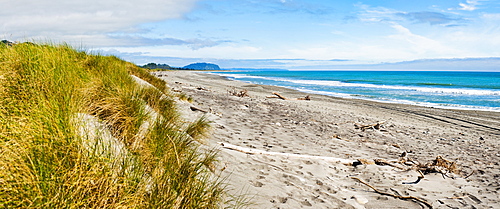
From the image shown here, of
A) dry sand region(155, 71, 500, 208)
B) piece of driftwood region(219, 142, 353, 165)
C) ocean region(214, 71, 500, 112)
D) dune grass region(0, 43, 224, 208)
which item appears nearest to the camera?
dune grass region(0, 43, 224, 208)

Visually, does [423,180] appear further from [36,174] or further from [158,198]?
[36,174]

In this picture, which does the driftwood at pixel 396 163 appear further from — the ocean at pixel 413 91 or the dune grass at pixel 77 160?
the ocean at pixel 413 91

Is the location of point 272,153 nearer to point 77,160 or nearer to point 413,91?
point 77,160

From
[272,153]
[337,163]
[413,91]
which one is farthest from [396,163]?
[413,91]

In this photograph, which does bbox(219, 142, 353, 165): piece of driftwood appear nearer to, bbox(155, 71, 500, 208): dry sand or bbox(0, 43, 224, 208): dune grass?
bbox(155, 71, 500, 208): dry sand

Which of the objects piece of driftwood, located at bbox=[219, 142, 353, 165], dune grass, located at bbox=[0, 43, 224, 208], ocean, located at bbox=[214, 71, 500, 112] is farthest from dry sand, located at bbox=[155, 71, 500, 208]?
ocean, located at bbox=[214, 71, 500, 112]

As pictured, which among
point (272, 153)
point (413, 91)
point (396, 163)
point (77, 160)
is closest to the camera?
point (77, 160)

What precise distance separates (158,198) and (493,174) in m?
6.36

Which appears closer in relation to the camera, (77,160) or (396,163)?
(77,160)

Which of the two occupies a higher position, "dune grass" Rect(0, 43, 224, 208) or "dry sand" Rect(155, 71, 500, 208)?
"dune grass" Rect(0, 43, 224, 208)

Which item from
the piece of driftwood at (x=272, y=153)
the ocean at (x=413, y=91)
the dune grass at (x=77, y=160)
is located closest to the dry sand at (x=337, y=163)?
the piece of driftwood at (x=272, y=153)

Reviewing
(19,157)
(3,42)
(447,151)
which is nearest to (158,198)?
(19,157)

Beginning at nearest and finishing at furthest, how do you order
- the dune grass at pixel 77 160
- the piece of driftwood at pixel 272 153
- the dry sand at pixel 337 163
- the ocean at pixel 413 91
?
the dune grass at pixel 77 160 → the dry sand at pixel 337 163 → the piece of driftwood at pixel 272 153 → the ocean at pixel 413 91

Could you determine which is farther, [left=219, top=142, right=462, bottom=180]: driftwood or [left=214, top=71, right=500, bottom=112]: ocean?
[left=214, top=71, right=500, bottom=112]: ocean
